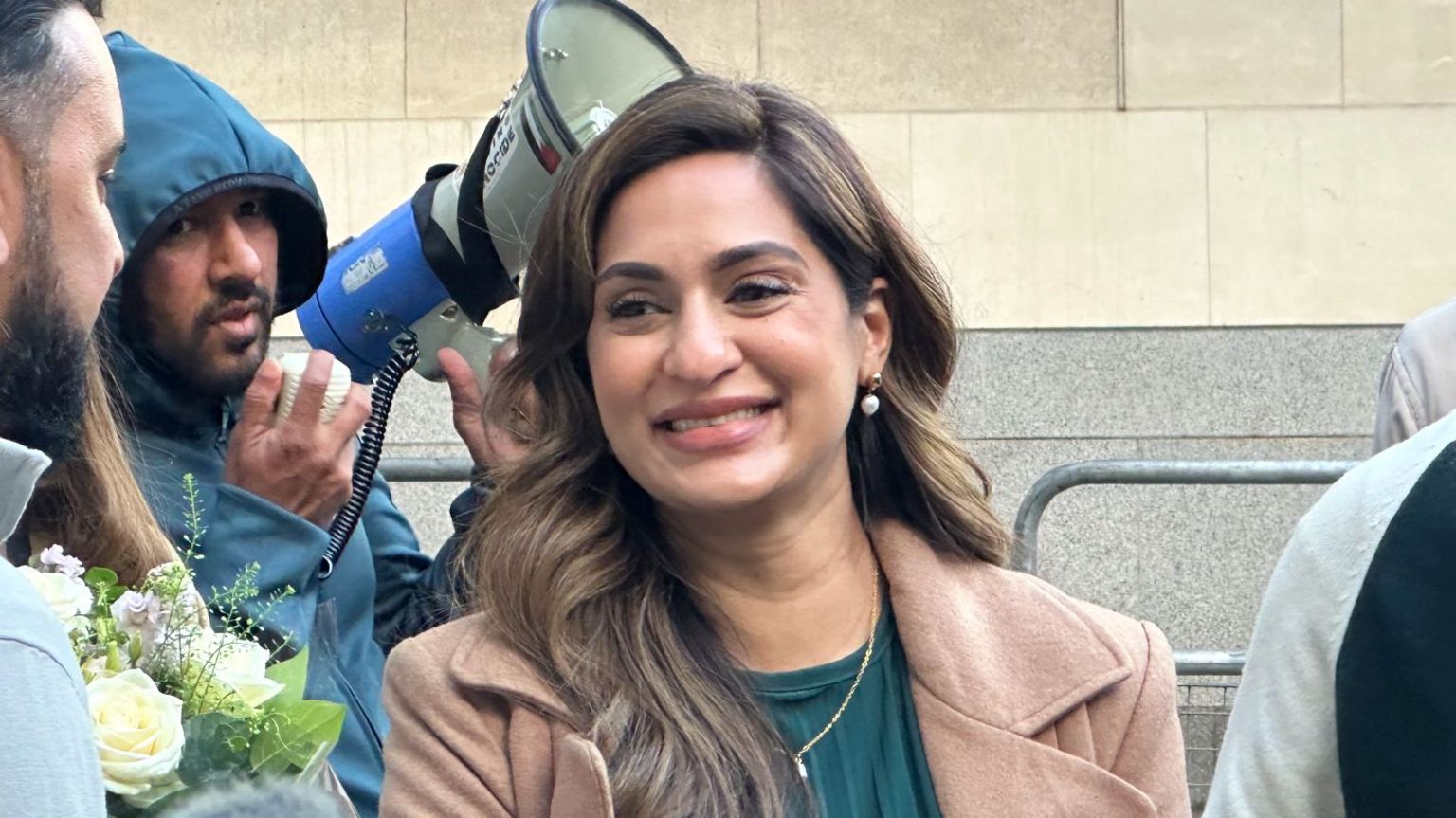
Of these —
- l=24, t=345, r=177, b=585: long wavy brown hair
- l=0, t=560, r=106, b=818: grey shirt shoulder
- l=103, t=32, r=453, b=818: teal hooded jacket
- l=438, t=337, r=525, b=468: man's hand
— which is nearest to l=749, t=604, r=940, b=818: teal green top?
l=103, t=32, r=453, b=818: teal hooded jacket

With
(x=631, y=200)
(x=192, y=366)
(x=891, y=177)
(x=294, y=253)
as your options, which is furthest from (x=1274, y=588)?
(x=891, y=177)

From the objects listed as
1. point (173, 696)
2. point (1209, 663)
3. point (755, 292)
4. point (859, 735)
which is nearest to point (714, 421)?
point (755, 292)

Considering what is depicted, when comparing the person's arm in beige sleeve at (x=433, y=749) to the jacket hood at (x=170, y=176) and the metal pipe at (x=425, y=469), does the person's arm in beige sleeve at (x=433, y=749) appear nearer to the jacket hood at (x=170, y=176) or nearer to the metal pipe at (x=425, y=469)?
the jacket hood at (x=170, y=176)

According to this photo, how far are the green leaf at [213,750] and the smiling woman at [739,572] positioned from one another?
31cm

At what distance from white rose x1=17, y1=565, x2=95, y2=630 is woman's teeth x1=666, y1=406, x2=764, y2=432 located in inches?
29.2

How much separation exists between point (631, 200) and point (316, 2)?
4.95 metres

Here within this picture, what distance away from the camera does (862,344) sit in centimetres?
271

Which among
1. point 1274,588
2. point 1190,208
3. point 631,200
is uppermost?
point 631,200

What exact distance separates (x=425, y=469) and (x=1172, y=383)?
9.99ft

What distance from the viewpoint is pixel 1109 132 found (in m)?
7.06

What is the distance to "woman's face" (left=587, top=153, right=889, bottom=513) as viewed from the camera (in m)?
2.53

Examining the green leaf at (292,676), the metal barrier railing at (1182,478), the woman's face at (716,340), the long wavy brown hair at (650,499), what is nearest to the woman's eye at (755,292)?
the woman's face at (716,340)

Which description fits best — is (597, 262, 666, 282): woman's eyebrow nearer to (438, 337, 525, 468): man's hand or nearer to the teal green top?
the teal green top

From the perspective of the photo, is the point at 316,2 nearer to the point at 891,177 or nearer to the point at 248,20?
the point at 248,20
